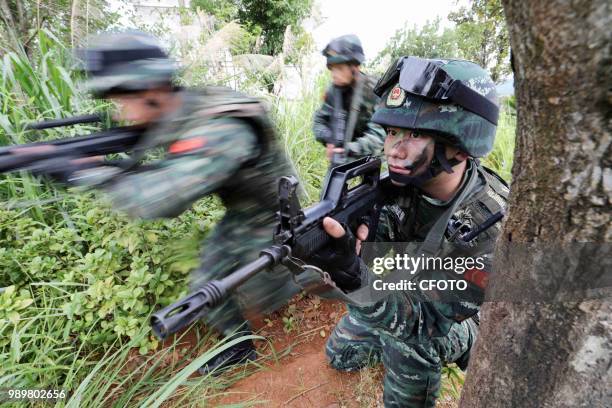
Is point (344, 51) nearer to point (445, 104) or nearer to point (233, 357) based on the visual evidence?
point (445, 104)

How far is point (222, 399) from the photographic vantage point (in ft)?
6.47

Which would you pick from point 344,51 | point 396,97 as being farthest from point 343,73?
point 396,97

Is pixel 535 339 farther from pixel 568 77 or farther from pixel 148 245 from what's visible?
pixel 148 245

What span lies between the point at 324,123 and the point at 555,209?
8.27 feet

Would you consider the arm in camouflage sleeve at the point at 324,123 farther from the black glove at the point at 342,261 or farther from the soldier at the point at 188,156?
the black glove at the point at 342,261

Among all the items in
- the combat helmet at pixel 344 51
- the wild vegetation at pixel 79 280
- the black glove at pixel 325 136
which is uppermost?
the combat helmet at pixel 344 51

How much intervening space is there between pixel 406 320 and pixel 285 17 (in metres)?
12.4

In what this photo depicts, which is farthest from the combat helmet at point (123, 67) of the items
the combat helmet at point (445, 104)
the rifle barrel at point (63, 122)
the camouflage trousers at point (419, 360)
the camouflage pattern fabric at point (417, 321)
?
the camouflage trousers at point (419, 360)

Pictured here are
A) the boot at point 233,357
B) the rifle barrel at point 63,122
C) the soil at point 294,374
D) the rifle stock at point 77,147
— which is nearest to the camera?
the rifle stock at point 77,147

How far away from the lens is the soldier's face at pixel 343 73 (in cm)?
279

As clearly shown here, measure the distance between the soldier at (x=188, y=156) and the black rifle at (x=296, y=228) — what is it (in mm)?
385

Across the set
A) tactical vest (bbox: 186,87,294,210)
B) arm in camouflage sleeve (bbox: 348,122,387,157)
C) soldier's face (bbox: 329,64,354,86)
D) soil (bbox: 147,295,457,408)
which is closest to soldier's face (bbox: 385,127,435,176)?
tactical vest (bbox: 186,87,294,210)

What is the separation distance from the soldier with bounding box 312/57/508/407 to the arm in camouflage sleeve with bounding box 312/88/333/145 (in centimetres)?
122

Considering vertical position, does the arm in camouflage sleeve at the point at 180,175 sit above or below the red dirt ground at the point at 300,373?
above
